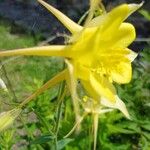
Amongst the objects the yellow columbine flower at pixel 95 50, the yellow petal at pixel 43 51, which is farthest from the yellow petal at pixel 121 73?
the yellow petal at pixel 43 51

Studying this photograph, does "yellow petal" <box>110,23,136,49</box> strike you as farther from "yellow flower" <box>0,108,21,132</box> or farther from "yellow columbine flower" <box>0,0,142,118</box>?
"yellow flower" <box>0,108,21,132</box>

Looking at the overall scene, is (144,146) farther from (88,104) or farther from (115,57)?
(115,57)

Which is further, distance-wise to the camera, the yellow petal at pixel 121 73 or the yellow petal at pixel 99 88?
the yellow petal at pixel 121 73

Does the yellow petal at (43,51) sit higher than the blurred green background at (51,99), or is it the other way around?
the yellow petal at (43,51)

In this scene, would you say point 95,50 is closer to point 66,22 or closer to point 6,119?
point 66,22

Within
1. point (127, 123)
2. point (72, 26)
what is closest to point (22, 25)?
point (127, 123)

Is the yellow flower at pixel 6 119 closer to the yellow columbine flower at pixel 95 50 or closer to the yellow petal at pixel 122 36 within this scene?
the yellow columbine flower at pixel 95 50

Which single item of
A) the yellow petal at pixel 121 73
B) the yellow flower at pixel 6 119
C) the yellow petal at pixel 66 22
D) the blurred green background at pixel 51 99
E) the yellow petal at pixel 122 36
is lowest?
the blurred green background at pixel 51 99
